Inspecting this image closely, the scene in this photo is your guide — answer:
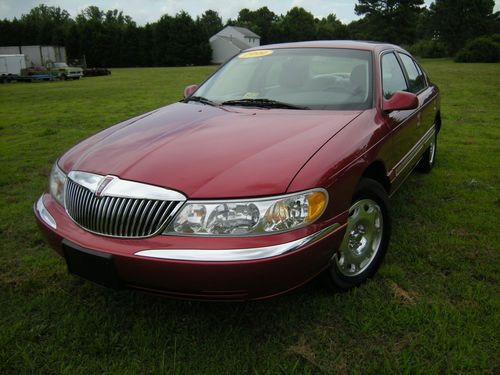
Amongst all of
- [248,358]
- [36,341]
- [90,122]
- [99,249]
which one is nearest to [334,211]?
[248,358]

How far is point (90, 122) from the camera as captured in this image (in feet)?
32.2

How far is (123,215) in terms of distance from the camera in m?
2.12

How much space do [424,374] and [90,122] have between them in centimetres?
917

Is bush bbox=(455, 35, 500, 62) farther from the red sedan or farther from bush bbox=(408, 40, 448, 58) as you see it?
the red sedan

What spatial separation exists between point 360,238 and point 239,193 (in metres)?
1.08

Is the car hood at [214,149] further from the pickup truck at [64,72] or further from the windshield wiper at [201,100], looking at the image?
the pickup truck at [64,72]

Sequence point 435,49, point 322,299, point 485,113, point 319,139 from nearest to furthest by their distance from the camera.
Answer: point 319,139, point 322,299, point 485,113, point 435,49

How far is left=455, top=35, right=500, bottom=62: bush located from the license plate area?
142 feet

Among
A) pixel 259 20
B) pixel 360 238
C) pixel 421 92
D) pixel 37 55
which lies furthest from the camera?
pixel 259 20

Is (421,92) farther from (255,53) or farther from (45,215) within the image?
(45,215)

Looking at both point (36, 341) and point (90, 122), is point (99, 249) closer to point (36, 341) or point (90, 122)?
point (36, 341)

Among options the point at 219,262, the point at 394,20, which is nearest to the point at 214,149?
the point at 219,262

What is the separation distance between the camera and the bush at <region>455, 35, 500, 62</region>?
125 ft

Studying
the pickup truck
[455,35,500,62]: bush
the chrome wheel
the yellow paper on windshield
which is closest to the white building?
the pickup truck
